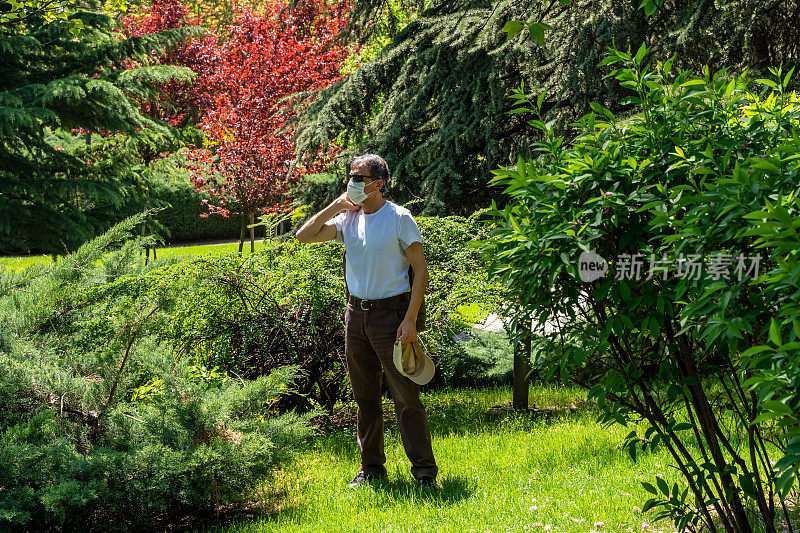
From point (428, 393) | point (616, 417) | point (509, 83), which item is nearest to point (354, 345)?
point (616, 417)

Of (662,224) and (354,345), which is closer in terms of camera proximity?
(662,224)

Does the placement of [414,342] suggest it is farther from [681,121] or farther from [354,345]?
[681,121]

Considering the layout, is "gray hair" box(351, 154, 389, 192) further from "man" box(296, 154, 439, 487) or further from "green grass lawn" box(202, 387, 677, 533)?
"green grass lawn" box(202, 387, 677, 533)

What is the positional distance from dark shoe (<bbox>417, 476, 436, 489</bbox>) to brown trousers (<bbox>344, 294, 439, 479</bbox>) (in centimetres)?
2

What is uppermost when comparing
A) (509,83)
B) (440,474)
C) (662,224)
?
(509,83)

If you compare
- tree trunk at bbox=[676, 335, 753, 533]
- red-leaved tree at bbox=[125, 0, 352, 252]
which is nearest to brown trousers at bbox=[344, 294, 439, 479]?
tree trunk at bbox=[676, 335, 753, 533]

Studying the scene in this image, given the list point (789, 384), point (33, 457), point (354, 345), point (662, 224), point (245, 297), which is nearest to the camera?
point (789, 384)

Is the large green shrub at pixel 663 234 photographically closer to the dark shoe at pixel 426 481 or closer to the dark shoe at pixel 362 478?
the dark shoe at pixel 426 481

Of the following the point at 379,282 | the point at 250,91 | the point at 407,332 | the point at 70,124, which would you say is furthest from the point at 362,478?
the point at 250,91

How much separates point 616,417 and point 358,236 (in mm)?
2008

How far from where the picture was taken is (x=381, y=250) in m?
4.12

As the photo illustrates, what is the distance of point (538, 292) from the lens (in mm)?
2684

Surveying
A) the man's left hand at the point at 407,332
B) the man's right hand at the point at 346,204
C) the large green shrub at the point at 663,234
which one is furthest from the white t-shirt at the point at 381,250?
the large green shrub at the point at 663,234

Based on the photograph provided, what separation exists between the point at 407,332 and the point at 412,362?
7.1 inches
